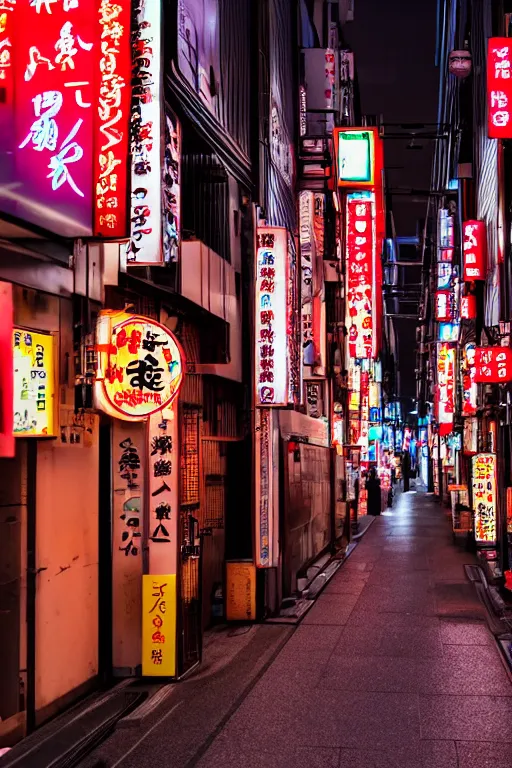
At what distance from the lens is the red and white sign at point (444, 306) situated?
4546 centimetres

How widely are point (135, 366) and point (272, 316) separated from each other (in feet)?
20.9

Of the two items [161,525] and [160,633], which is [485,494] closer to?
[161,525]

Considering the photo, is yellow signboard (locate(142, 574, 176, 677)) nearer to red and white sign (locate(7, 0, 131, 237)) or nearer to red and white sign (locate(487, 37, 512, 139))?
red and white sign (locate(7, 0, 131, 237))

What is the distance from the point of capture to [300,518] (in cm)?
2272

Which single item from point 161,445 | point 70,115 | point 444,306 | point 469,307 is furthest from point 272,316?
point 444,306

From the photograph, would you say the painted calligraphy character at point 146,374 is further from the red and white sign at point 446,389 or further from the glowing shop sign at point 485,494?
the red and white sign at point 446,389

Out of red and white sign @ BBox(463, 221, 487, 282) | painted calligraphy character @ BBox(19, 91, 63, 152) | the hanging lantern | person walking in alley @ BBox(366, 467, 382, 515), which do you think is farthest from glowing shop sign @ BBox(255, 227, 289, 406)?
person walking in alley @ BBox(366, 467, 382, 515)

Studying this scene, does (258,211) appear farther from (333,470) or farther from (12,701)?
(333,470)

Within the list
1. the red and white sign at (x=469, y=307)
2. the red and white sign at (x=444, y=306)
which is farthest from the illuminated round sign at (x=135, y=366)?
the red and white sign at (x=444, y=306)

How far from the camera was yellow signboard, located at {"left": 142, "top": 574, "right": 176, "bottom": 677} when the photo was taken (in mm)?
11953

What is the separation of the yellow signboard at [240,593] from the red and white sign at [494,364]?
10.3 meters

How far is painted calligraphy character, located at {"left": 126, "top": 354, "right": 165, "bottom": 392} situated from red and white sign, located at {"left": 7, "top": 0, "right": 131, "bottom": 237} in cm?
178

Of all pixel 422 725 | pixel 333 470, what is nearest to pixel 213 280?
pixel 422 725

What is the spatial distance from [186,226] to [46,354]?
24.7ft
